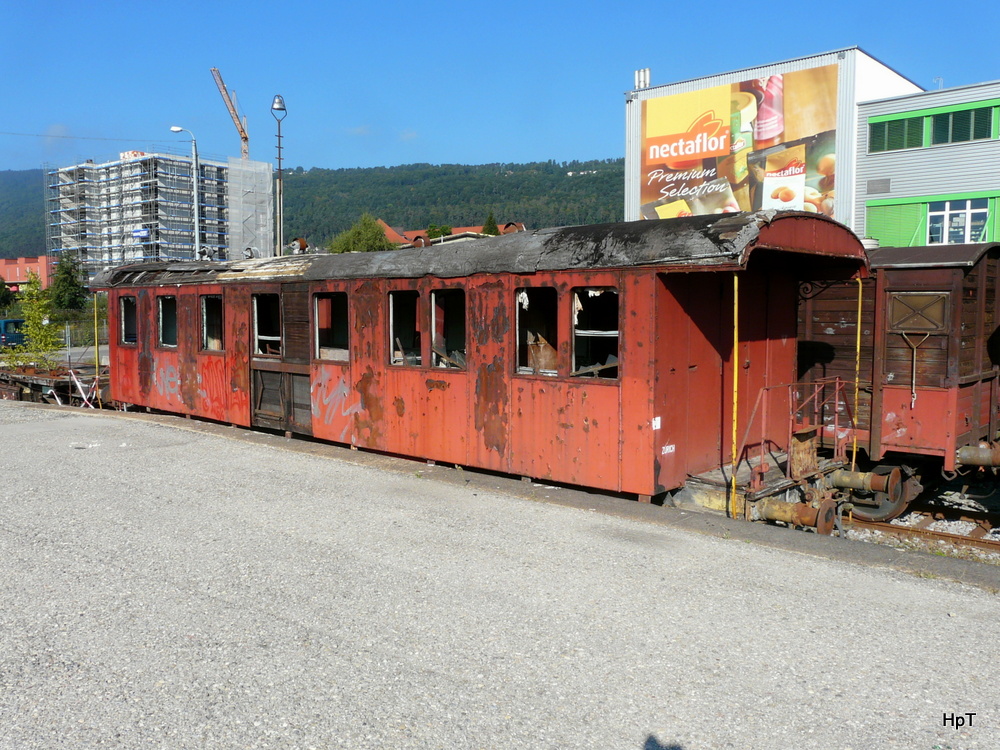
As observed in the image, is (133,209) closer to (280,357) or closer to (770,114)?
(770,114)

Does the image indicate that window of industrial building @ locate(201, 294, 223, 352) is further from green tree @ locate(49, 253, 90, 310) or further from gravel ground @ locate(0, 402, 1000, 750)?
green tree @ locate(49, 253, 90, 310)

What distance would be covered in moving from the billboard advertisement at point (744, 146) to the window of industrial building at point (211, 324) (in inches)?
1002

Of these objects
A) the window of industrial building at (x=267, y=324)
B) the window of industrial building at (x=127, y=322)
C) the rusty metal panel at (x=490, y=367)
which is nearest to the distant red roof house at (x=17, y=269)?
the window of industrial building at (x=127, y=322)

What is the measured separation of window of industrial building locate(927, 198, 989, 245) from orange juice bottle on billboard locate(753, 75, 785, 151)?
6.95m

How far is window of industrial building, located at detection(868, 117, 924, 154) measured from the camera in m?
31.7

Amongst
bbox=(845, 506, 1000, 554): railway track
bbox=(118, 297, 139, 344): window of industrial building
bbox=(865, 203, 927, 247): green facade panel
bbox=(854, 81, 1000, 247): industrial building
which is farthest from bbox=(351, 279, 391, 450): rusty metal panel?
bbox=(854, 81, 1000, 247): industrial building

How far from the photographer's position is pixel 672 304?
826 cm

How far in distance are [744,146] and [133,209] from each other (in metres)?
84.9

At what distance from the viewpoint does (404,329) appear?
10992 mm

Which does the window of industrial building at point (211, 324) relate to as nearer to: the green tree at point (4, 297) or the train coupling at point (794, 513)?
the train coupling at point (794, 513)

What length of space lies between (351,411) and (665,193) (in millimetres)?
30720

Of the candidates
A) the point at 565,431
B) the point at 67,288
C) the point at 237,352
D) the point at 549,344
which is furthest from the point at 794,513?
the point at 67,288

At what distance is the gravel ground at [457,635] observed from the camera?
13.3 feet

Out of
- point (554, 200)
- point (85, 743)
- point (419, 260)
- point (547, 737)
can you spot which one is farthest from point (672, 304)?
point (554, 200)
